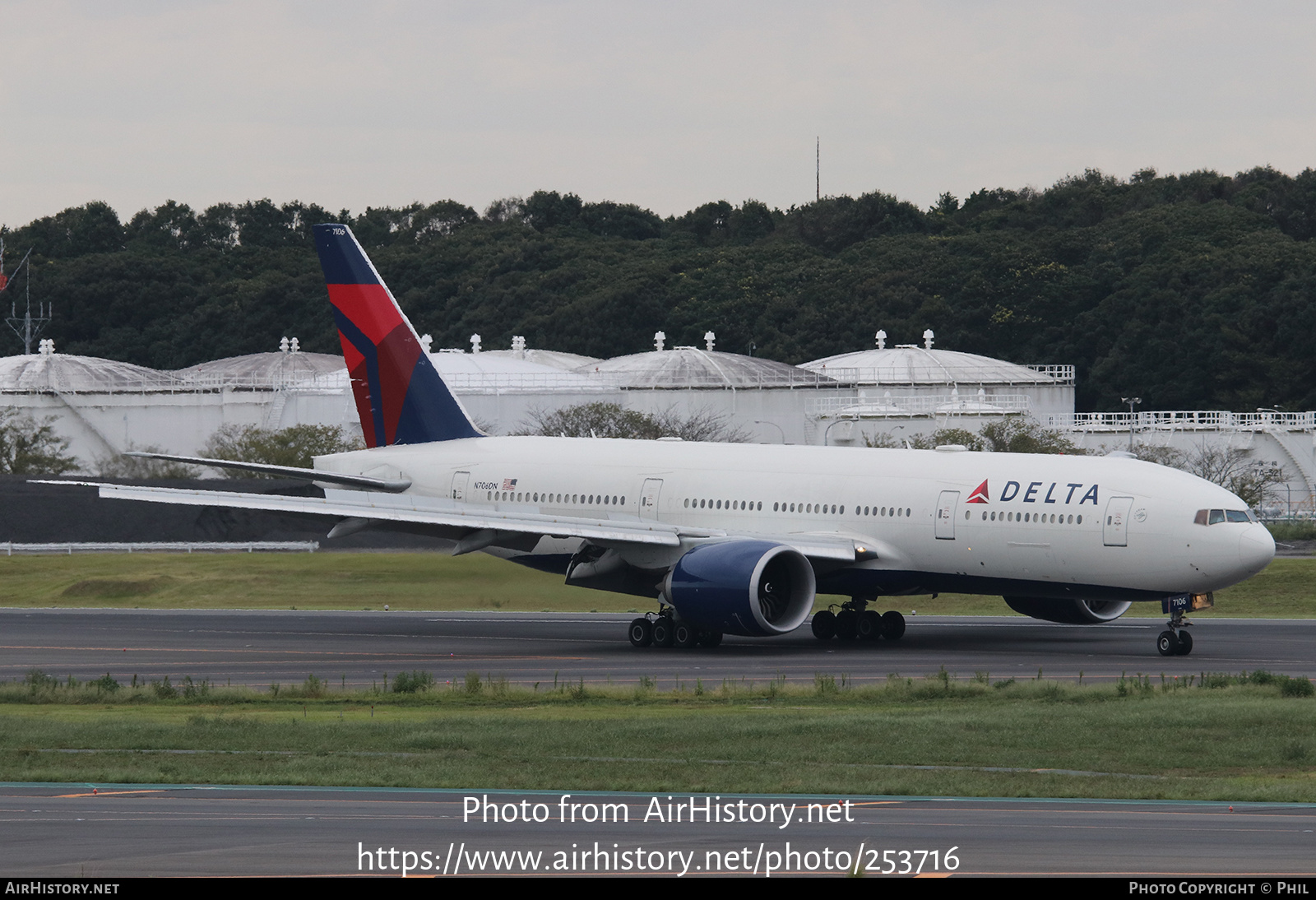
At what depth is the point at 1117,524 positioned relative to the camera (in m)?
37.2

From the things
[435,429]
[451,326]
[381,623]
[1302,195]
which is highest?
[1302,195]

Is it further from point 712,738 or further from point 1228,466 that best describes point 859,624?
point 1228,466

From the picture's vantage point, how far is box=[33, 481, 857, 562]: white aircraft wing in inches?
1581

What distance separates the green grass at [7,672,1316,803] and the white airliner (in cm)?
685

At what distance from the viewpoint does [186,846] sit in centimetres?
1577

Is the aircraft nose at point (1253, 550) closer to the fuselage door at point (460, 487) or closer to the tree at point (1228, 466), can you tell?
the fuselage door at point (460, 487)

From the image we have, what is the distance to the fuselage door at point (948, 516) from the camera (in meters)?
39.0

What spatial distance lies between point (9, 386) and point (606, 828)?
108853 millimetres

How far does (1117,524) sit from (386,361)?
19.8 metres

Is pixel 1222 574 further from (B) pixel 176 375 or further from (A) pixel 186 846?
(B) pixel 176 375

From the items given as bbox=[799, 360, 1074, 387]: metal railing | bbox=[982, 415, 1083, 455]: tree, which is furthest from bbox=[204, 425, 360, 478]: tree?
bbox=[982, 415, 1083, 455]: tree

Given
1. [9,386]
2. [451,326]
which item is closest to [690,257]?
[451,326]

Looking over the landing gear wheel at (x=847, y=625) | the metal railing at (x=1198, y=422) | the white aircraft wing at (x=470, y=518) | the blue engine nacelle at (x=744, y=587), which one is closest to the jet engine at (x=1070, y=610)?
the landing gear wheel at (x=847, y=625)

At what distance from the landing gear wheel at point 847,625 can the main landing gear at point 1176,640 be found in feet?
23.4
